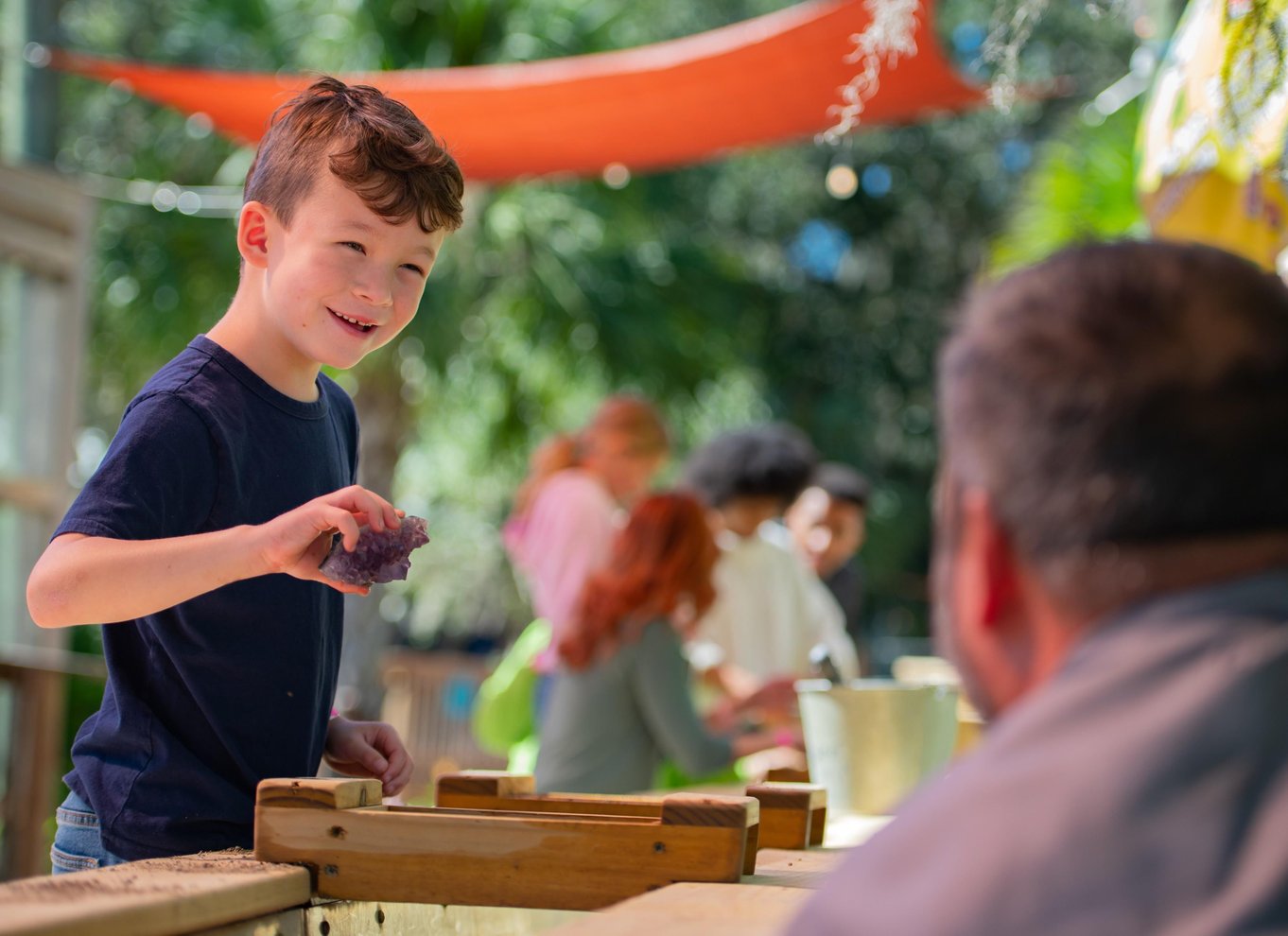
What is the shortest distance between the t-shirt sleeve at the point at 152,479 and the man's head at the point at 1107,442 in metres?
0.82

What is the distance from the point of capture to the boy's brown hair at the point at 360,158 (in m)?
1.40

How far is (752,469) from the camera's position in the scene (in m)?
4.55

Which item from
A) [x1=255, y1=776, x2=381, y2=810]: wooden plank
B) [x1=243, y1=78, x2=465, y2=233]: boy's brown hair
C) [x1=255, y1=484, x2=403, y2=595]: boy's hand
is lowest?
[x1=255, y1=776, x2=381, y2=810]: wooden plank

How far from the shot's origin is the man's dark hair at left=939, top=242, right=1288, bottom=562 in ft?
2.08

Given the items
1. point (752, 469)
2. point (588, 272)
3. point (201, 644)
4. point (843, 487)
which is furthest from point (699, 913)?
point (588, 272)

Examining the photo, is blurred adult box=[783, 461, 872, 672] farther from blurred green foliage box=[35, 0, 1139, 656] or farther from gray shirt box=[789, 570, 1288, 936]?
gray shirt box=[789, 570, 1288, 936]

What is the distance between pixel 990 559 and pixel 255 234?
1.01 metres

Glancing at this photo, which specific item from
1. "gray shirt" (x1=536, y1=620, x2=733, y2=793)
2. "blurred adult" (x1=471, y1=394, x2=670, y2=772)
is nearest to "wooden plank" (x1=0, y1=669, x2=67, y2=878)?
"blurred adult" (x1=471, y1=394, x2=670, y2=772)

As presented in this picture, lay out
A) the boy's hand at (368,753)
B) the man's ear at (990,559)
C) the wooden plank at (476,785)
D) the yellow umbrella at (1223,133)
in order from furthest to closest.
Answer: the yellow umbrella at (1223,133), the boy's hand at (368,753), the wooden plank at (476,785), the man's ear at (990,559)

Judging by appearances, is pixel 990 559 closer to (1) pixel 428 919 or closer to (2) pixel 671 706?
(1) pixel 428 919

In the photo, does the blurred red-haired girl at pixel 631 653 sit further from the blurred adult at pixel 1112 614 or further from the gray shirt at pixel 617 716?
the blurred adult at pixel 1112 614

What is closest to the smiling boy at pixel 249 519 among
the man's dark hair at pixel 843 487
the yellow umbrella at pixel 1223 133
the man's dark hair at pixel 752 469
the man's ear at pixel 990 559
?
the man's ear at pixel 990 559

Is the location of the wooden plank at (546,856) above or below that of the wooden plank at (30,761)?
above

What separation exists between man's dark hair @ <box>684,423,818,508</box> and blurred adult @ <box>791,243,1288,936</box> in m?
3.84
